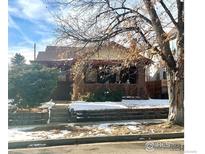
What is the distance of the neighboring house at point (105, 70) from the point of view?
93.5 inches

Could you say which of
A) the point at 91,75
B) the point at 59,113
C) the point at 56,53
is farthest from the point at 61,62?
the point at 59,113

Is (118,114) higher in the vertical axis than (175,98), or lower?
lower

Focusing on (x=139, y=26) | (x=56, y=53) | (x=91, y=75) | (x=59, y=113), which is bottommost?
(x=59, y=113)

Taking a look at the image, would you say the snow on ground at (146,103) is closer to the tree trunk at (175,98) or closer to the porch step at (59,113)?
the tree trunk at (175,98)

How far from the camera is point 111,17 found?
8.17 feet

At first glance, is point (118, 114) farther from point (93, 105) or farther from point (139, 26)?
point (139, 26)

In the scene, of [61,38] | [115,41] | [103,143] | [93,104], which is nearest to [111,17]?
[115,41]

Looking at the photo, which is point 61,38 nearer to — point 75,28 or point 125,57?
point 75,28

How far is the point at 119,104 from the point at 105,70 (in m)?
0.23

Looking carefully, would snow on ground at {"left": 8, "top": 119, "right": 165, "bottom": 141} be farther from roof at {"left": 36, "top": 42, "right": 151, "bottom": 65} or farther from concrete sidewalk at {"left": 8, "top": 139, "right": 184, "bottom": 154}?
roof at {"left": 36, "top": 42, "right": 151, "bottom": 65}

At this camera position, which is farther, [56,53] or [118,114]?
[118,114]

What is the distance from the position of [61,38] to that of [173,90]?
0.76 m

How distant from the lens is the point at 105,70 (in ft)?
8.01

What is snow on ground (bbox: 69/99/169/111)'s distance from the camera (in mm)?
2420
